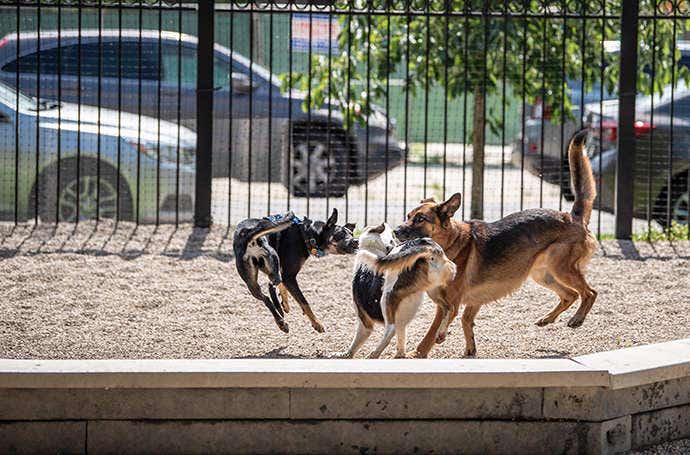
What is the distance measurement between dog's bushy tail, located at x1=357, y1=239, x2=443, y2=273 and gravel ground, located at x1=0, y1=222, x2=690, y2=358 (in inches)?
35.3

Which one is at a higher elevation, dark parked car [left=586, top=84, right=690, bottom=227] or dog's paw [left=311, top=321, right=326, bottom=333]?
dark parked car [left=586, top=84, right=690, bottom=227]

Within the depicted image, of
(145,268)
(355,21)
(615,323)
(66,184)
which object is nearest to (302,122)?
(355,21)

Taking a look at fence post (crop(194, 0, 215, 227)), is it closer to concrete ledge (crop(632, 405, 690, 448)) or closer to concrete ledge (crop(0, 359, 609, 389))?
concrete ledge (crop(0, 359, 609, 389))

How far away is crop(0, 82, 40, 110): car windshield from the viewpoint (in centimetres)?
1088

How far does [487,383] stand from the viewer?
4711 millimetres

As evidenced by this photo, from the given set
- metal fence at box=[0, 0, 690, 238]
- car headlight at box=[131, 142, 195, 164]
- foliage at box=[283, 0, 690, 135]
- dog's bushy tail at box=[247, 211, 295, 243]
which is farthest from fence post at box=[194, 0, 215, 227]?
dog's bushy tail at box=[247, 211, 295, 243]

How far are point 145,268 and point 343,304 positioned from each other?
1.88 meters

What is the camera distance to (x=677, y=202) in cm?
1178

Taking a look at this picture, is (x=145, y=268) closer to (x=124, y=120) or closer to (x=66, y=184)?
(x=66, y=184)

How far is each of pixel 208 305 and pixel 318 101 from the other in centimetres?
443

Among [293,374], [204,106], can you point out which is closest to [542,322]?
[293,374]

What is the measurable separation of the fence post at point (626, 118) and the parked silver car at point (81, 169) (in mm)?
4470

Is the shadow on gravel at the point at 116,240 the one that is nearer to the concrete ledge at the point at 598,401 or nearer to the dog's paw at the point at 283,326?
the dog's paw at the point at 283,326

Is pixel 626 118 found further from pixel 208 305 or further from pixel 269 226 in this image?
pixel 269 226
